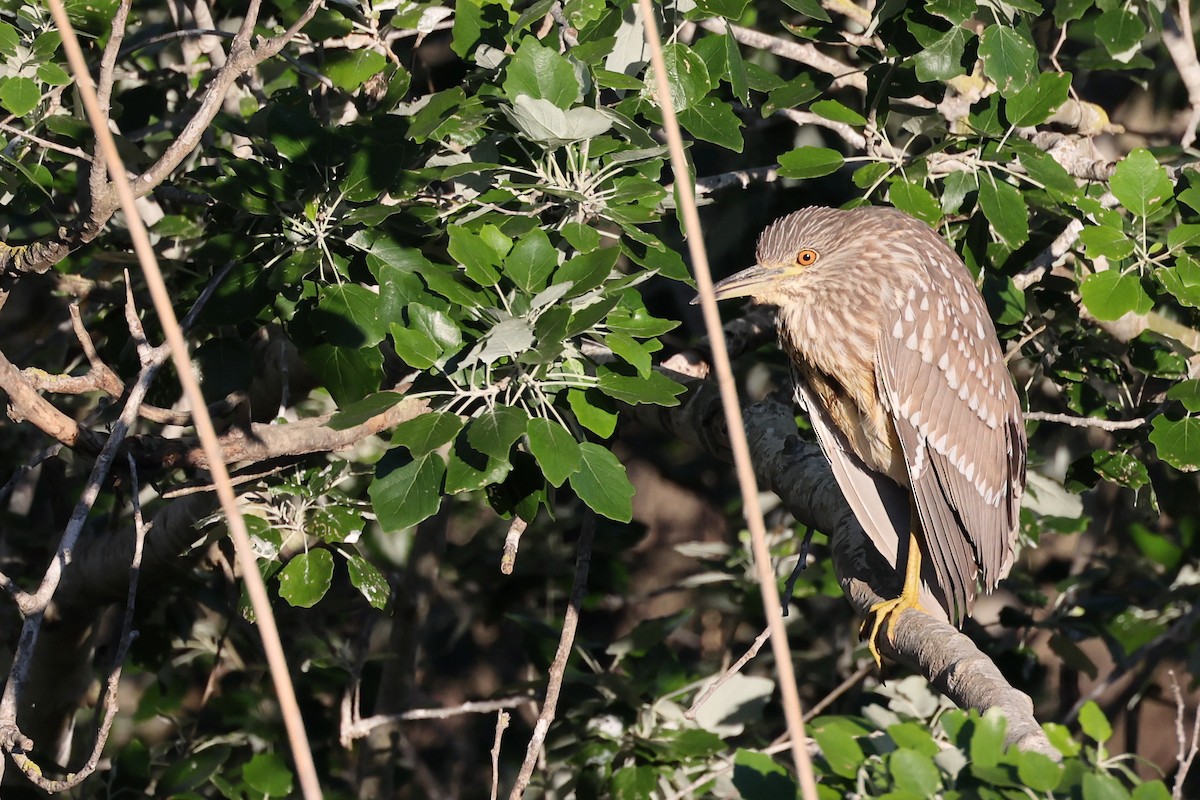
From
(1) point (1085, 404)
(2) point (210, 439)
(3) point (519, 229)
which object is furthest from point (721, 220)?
(2) point (210, 439)

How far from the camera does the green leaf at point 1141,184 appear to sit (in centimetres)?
259

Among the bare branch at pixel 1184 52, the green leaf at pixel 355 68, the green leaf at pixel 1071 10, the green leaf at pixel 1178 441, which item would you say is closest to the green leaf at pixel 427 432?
the green leaf at pixel 355 68

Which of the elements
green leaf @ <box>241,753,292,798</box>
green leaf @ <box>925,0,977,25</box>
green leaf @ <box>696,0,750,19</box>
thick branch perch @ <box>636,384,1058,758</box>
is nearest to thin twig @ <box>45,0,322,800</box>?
green leaf @ <box>696,0,750,19</box>

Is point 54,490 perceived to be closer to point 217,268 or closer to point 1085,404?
point 217,268

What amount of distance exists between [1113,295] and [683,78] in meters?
1.07

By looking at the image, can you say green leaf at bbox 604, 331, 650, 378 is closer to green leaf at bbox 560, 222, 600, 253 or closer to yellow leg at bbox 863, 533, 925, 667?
green leaf at bbox 560, 222, 600, 253

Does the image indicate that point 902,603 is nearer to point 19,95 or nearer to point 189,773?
point 189,773

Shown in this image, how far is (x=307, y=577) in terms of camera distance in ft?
8.17

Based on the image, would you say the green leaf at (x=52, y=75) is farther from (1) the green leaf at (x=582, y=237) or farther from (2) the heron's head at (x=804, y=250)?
(2) the heron's head at (x=804, y=250)

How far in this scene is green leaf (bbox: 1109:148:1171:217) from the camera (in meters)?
2.59

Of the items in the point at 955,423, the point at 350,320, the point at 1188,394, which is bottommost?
the point at 955,423

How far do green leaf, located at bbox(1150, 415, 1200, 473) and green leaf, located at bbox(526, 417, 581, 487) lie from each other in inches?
58.7

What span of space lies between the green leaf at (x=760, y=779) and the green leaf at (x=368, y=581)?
1.12 m

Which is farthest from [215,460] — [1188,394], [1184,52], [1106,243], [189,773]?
[1184,52]
